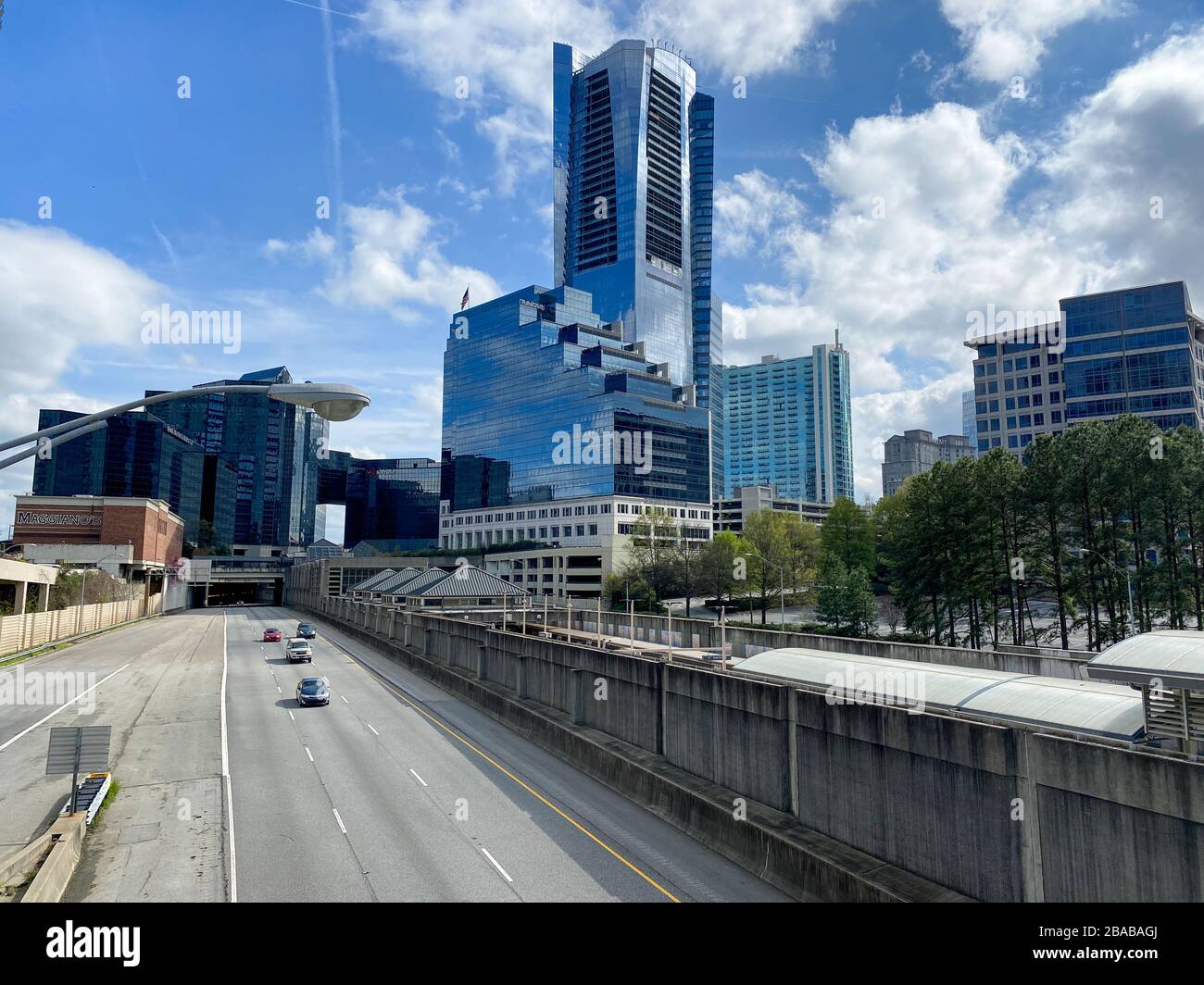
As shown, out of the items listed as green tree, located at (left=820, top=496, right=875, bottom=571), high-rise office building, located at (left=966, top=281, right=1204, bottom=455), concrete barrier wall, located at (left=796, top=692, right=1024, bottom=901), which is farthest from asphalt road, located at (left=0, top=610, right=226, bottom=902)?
high-rise office building, located at (left=966, top=281, right=1204, bottom=455)

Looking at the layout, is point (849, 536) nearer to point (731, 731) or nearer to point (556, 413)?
point (556, 413)

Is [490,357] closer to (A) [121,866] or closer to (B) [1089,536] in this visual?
(B) [1089,536]

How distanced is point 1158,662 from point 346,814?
57.4 feet

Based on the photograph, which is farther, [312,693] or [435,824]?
[312,693]

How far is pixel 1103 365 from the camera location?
352 feet

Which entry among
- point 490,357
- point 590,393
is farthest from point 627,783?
point 490,357

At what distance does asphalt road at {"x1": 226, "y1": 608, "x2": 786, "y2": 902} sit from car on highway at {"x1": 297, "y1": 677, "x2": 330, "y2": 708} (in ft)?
7.72

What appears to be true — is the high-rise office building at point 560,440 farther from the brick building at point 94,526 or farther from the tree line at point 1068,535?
the tree line at point 1068,535

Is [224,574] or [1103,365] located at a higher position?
[1103,365]

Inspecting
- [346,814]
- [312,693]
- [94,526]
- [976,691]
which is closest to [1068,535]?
[976,691]

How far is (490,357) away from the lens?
571ft

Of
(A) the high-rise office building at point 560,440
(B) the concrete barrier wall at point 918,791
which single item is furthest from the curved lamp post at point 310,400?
(A) the high-rise office building at point 560,440
